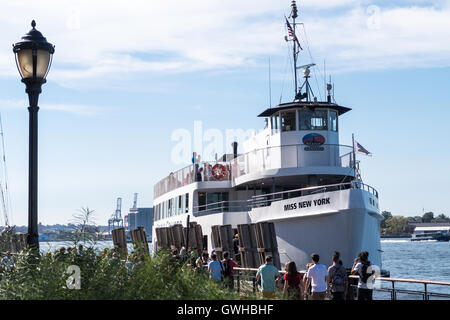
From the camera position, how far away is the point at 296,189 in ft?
85.5

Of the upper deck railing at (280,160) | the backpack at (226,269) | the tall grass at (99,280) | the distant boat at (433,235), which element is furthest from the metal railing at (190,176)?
the distant boat at (433,235)

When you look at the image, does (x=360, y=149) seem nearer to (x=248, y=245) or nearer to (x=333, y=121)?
(x=333, y=121)

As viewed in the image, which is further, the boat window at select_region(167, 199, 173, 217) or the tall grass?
the boat window at select_region(167, 199, 173, 217)

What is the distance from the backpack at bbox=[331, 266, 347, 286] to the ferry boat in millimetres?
8276

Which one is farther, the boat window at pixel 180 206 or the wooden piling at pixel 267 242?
the boat window at pixel 180 206

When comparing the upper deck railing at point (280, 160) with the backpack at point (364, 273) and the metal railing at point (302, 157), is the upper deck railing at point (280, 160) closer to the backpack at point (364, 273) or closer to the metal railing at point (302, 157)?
the metal railing at point (302, 157)

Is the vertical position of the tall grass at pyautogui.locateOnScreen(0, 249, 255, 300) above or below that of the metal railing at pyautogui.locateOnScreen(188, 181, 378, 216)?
below

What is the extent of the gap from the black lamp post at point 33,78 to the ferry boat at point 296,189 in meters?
13.9

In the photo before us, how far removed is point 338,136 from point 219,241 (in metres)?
7.01

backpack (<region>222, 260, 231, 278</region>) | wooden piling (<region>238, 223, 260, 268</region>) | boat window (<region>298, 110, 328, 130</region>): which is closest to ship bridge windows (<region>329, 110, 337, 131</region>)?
boat window (<region>298, 110, 328, 130</region>)

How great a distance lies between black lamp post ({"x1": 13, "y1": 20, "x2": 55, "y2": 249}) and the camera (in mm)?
9211

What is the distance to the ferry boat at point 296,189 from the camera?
21.8 meters

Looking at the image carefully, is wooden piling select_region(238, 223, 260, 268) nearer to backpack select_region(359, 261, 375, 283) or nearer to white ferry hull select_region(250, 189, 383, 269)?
white ferry hull select_region(250, 189, 383, 269)

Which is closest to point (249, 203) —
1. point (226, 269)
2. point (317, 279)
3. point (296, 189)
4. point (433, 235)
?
point (296, 189)
